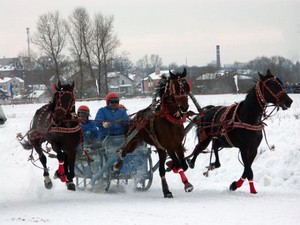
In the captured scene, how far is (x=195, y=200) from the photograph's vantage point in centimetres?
1112

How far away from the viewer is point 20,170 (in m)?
21.5

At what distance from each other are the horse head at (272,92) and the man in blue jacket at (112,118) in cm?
304

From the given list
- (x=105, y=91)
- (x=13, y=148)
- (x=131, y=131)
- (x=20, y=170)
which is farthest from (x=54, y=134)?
(x=105, y=91)

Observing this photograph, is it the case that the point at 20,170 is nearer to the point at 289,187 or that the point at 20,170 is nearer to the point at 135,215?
the point at 289,187

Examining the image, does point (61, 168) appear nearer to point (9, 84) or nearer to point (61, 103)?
point (61, 103)

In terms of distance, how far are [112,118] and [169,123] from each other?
7.33 feet

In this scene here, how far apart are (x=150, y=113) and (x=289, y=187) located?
3617mm

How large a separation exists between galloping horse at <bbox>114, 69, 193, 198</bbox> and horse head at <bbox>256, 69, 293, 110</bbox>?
1.60 m

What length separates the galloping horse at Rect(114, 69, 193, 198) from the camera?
37.3ft

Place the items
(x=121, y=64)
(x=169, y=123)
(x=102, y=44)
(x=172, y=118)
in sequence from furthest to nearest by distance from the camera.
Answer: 1. (x=121, y=64)
2. (x=102, y=44)
3. (x=169, y=123)
4. (x=172, y=118)

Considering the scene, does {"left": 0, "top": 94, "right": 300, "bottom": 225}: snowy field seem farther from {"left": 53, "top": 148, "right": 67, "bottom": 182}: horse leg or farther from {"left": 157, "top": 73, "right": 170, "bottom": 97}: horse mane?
{"left": 157, "top": 73, "right": 170, "bottom": 97}: horse mane

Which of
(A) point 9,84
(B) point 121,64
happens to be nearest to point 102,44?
(B) point 121,64

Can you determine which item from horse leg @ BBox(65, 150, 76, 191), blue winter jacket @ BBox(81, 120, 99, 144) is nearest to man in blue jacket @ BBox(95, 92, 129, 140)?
blue winter jacket @ BBox(81, 120, 99, 144)

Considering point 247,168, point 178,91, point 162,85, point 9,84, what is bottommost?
point 247,168
